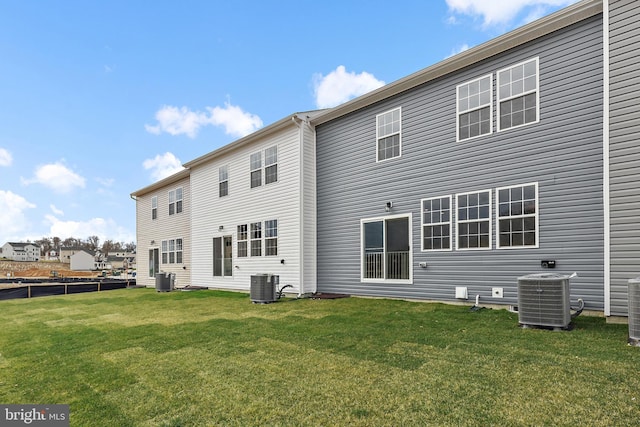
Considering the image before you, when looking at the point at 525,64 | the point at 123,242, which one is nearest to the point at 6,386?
the point at 525,64

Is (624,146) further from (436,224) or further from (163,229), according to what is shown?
(163,229)

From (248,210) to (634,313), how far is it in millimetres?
10858

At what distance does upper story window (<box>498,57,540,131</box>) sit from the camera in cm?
698

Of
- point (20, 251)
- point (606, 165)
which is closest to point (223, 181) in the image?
point (606, 165)

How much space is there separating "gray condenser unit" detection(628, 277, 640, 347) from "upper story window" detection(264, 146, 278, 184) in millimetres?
9442

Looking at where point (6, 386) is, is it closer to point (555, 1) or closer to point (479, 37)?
point (479, 37)

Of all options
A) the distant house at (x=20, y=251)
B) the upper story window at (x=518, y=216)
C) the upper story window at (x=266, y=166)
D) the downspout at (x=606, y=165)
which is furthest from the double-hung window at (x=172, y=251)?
the distant house at (x=20, y=251)

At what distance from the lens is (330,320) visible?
22.0ft

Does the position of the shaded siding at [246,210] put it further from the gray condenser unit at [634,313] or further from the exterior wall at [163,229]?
the gray condenser unit at [634,313]

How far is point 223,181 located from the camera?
14297mm

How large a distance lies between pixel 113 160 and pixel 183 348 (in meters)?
23.0

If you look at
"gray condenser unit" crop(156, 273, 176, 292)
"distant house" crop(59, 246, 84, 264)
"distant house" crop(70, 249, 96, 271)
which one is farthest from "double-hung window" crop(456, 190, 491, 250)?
"distant house" crop(59, 246, 84, 264)

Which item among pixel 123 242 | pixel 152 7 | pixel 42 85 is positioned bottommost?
pixel 123 242

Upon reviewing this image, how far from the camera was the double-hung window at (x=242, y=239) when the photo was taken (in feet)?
43.1
